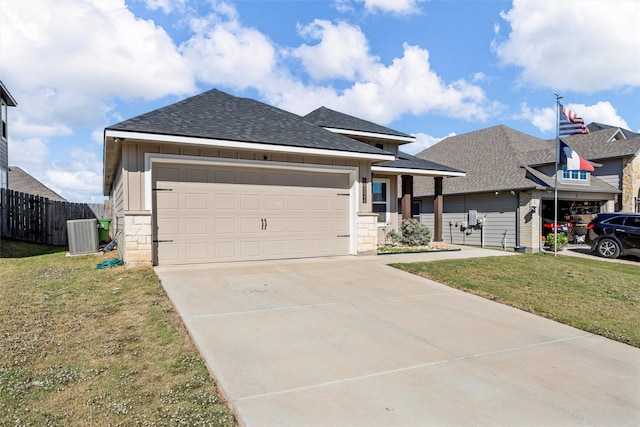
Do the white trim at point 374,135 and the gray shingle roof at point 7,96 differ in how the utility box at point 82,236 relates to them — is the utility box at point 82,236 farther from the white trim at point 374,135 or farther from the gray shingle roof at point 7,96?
the gray shingle roof at point 7,96

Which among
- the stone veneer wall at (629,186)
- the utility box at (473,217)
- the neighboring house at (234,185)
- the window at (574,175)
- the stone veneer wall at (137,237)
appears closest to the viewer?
the stone veneer wall at (137,237)

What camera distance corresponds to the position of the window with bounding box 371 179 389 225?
A: 1427cm

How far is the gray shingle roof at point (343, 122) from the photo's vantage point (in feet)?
43.5

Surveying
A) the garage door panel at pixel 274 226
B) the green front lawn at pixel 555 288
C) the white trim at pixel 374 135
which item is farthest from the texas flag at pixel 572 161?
the garage door panel at pixel 274 226

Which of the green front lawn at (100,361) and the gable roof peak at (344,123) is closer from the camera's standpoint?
the green front lawn at (100,361)

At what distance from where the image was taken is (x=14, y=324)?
4.57 meters

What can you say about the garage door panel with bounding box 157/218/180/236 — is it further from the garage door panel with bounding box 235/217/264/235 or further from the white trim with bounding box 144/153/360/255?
the garage door panel with bounding box 235/217/264/235

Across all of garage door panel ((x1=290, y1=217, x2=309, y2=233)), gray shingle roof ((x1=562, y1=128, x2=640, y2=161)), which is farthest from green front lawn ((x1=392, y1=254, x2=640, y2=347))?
gray shingle roof ((x1=562, y1=128, x2=640, y2=161))

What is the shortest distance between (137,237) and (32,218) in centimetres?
1020

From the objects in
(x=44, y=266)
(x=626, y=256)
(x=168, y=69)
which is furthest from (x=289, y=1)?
(x=626, y=256)

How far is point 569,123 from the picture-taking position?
1384 centimetres

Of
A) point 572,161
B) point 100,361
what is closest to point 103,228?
point 100,361

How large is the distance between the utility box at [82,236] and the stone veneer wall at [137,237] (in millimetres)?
4859

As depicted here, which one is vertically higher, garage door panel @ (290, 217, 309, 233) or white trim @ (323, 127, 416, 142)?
white trim @ (323, 127, 416, 142)
